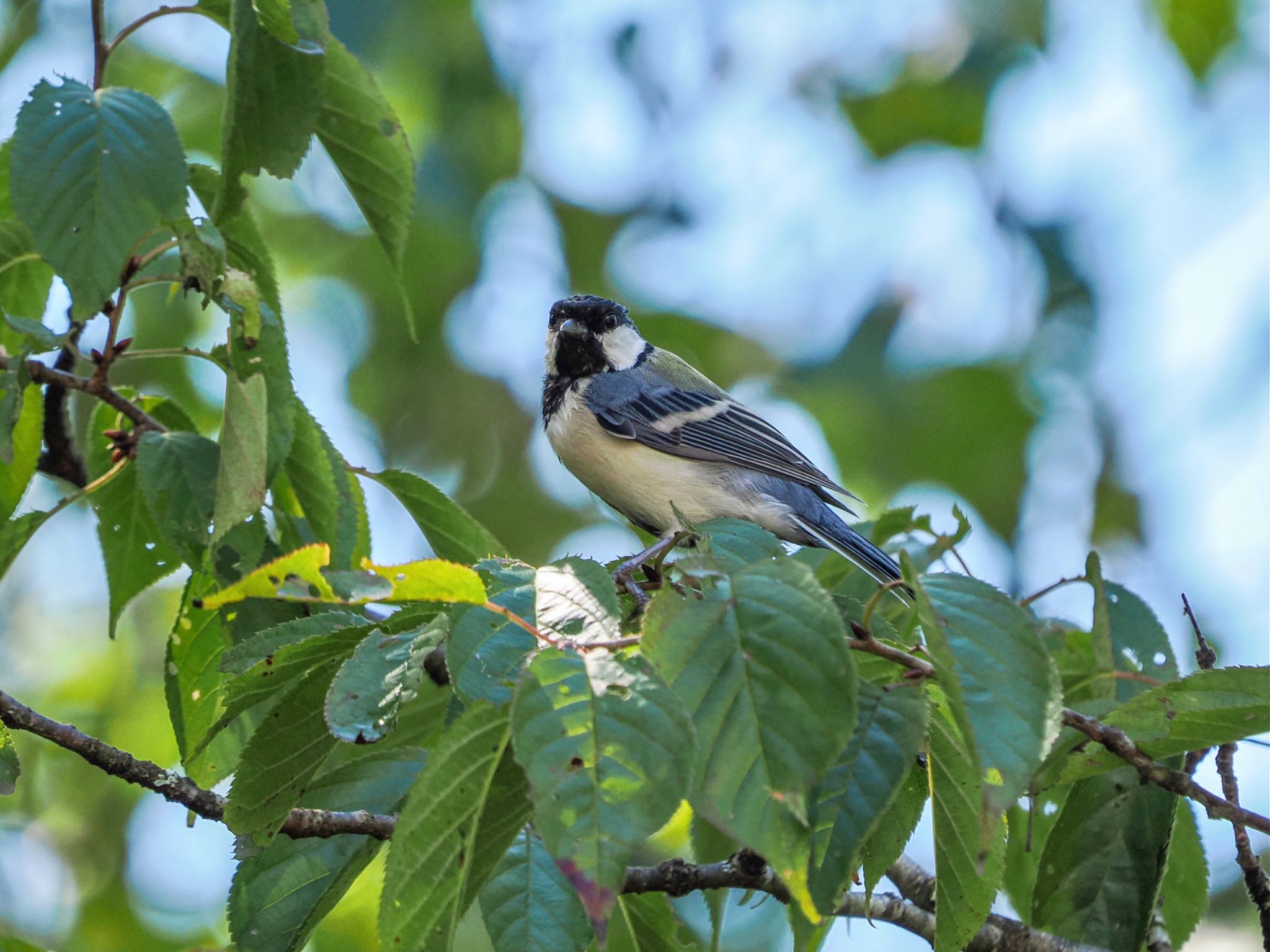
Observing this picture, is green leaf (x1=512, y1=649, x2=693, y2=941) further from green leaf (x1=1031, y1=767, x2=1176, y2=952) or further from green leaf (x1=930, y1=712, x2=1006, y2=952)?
green leaf (x1=1031, y1=767, x2=1176, y2=952)

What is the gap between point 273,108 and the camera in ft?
8.78

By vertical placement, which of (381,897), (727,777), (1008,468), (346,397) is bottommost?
(381,897)

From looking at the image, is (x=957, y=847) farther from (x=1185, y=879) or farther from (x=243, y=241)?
(x=243, y=241)

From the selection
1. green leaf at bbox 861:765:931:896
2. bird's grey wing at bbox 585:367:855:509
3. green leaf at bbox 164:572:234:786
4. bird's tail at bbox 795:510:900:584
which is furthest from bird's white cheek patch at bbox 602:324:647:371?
green leaf at bbox 861:765:931:896

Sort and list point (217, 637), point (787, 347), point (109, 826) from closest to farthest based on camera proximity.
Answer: point (217, 637) < point (109, 826) < point (787, 347)

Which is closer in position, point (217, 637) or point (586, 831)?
point (586, 831)

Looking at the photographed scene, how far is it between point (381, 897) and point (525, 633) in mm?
397

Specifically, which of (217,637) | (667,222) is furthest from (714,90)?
(217,637)

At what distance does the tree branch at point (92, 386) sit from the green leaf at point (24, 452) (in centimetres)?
11

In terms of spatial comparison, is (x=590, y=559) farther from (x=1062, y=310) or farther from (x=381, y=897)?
(x=1062, y=310)

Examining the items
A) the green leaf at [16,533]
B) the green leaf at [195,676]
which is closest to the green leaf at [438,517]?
the green leaf at [195,676]

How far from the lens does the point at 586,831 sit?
1.31 meters

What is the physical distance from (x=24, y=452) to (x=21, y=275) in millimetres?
495

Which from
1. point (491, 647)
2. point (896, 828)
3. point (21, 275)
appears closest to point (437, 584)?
point (491, 647)
